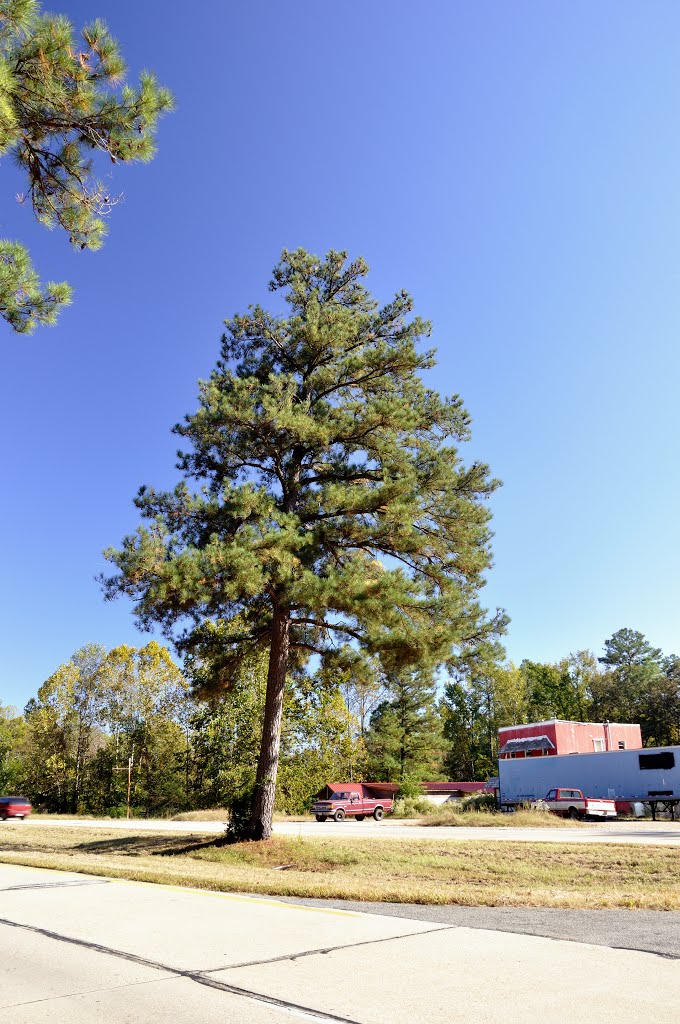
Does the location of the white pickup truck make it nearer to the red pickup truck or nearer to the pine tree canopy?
the red pickup truck

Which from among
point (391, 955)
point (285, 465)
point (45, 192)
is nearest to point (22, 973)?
point (391, 955)

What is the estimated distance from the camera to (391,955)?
6090 mm

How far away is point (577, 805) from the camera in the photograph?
31.3m

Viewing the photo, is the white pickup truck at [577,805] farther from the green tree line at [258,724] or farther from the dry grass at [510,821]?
the green tree line at [258,724]

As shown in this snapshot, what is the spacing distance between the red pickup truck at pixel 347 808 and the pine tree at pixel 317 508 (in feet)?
63.0

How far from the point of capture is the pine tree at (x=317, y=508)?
16.9 metres

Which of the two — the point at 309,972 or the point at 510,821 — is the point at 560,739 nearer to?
the point at 510,821

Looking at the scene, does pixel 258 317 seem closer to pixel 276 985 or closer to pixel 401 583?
pixel 401 583

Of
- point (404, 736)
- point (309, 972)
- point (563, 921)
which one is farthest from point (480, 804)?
point (309, 972)

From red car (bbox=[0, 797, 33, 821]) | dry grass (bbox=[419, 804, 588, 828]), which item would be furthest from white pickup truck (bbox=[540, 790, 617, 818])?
red car (bbox=[0, 797, 33, 821])

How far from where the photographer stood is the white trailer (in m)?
32.5

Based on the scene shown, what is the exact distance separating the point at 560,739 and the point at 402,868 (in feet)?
98.4

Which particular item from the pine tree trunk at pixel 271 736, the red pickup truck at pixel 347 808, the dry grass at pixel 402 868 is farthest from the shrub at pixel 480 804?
the pine tree trunk at pixel 271 736

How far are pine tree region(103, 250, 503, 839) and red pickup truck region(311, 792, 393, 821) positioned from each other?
19.2 meters
